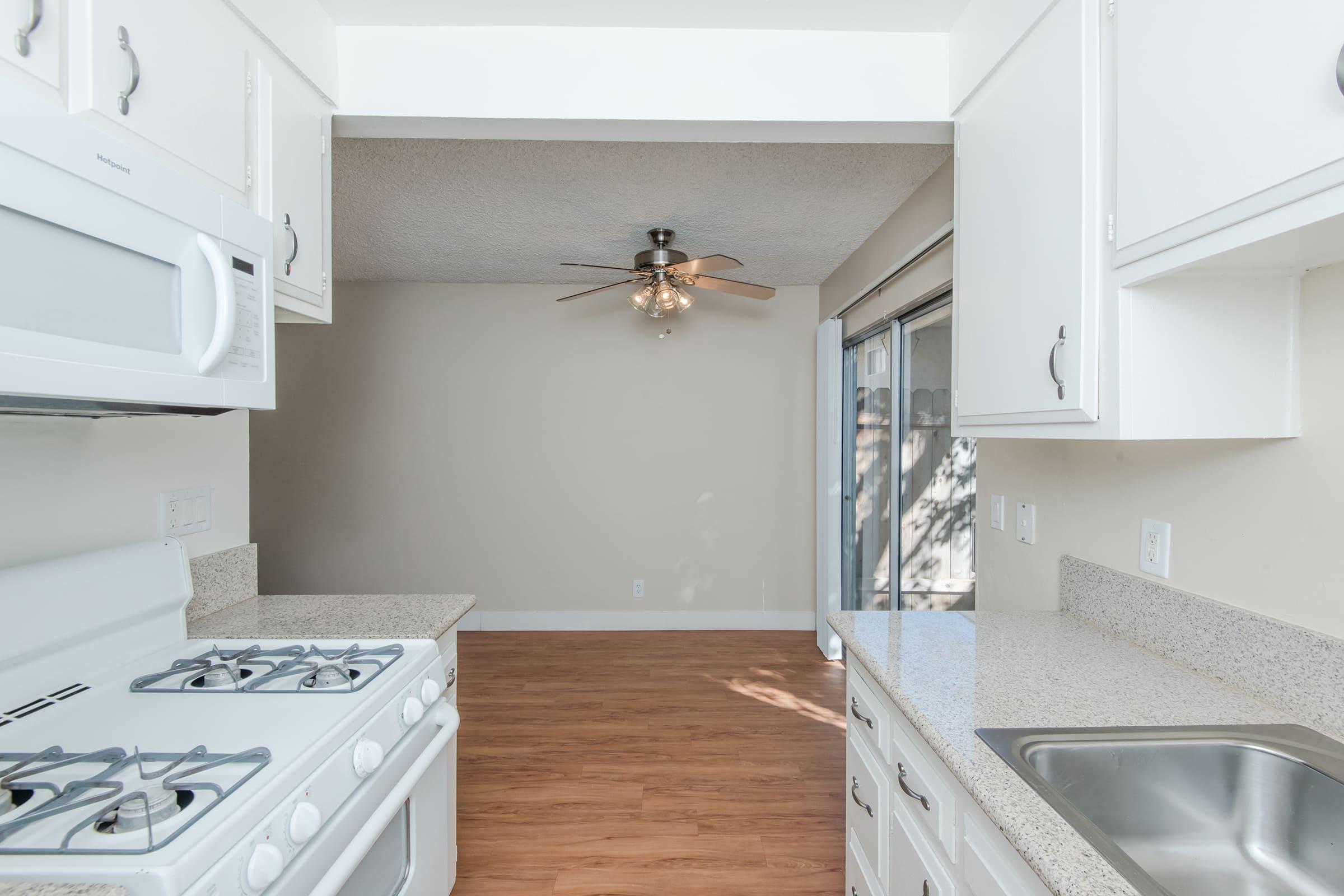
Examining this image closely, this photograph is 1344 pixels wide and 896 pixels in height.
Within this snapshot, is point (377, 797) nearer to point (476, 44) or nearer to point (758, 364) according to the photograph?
point (476, 44)

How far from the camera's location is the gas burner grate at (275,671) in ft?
3.99

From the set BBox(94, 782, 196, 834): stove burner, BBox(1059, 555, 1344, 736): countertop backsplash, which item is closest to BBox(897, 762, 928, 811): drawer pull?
BBox(1059, 555, 1344, 736): countertop backsplash

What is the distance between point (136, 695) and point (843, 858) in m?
2.01

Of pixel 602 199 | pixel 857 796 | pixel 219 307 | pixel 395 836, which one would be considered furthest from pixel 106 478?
pixel 602 199

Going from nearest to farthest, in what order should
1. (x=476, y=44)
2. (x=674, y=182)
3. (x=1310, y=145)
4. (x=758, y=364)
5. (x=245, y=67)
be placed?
(x=1310, y=145), (x=245, y=67), (x=476, y=44), (x=674, y=182), (x=758, y=364)

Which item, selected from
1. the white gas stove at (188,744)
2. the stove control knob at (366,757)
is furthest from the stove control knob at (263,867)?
the stove control knob at (366,757)

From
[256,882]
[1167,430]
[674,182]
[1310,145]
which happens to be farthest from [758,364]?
[256,882]

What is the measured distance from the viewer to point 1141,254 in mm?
1028

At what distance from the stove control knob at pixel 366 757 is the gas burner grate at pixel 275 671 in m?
0.14

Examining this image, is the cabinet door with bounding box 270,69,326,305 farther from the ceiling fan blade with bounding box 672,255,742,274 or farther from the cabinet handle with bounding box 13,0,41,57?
the ceiling fan blade with bounding box 672,255,742,274

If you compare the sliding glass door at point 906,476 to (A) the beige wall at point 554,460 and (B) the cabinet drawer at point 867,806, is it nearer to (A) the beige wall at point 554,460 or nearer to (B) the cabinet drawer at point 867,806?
(A) the beige wall at point 554,460

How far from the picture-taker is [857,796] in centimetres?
157

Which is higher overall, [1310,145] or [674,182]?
[674,182]

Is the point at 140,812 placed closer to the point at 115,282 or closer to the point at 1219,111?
the point at 115,282
